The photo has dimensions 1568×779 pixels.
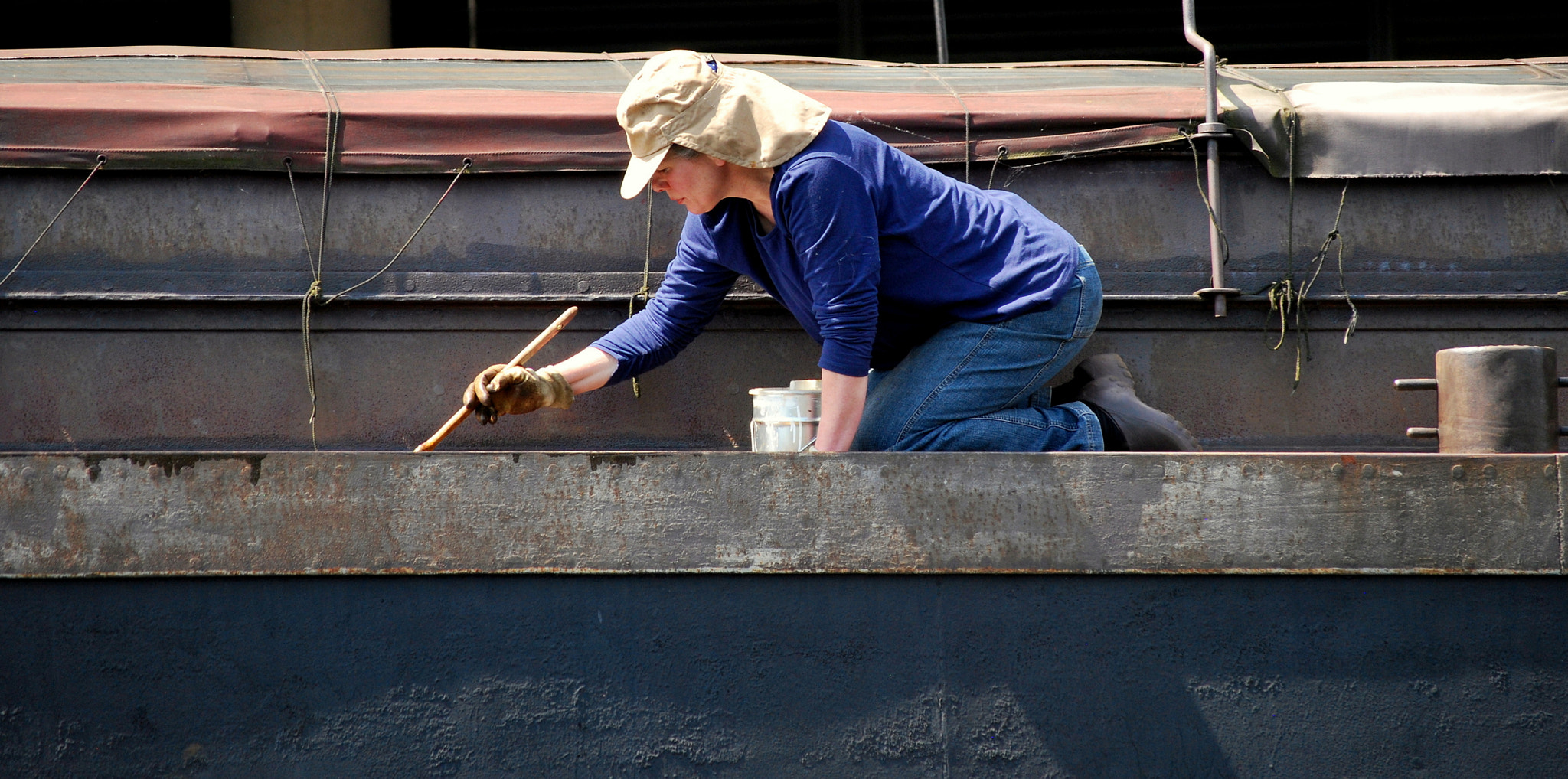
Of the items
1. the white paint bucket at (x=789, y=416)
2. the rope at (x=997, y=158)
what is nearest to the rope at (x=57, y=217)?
the white paint bucket at (x=789, y=416)

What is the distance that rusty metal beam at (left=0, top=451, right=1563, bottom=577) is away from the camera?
7.20 ft

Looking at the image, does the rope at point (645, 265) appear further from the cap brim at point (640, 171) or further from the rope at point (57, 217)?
the rope at point (57, 217)

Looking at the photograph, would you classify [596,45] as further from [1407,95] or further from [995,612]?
[995,612]

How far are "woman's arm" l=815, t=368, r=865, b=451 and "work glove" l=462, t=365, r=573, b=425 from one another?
2.34 feet

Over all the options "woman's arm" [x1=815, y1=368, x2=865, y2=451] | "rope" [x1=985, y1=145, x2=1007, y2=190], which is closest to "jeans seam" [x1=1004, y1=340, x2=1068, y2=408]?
"woman's arm" [x1=815, y1=368, x2=865, y2=451]

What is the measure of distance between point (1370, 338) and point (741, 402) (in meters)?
1.77

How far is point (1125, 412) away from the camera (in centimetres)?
261

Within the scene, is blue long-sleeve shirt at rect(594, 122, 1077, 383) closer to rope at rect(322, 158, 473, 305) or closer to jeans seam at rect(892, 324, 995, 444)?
jeans seam at rect(892, 324, 995, 444)

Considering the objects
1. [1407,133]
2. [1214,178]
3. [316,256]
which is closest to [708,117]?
[316,256]

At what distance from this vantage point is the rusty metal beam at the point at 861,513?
220cm

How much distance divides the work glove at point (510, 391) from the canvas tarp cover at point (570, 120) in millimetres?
683

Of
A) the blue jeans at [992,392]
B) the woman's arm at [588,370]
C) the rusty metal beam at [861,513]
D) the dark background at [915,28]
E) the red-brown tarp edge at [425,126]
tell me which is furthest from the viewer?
the dark background at [915,28]

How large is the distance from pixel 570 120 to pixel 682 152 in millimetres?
751

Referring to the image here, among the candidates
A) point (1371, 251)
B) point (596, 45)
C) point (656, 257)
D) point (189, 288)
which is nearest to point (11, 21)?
point (596, 45)
